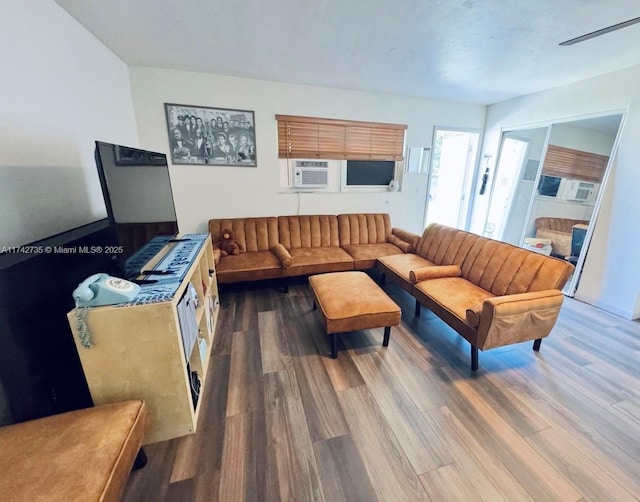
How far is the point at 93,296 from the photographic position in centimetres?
112

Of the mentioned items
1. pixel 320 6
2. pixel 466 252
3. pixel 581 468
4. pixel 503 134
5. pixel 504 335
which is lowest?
pixel 581 468

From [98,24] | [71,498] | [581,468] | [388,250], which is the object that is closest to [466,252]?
[388,250]

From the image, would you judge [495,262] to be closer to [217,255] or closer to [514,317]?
[514,317]

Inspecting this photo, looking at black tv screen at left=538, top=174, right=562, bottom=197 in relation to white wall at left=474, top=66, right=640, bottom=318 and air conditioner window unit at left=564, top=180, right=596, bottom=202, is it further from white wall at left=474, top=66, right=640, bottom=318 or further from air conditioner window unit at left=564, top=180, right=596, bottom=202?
white wall at left=474, top=66, right=640, bottom=318

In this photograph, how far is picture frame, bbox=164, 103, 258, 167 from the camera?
307 centimetres

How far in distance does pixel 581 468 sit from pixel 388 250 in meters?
2.50

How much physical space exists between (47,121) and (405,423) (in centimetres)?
286

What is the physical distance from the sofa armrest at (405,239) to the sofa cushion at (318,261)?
0.84 metres

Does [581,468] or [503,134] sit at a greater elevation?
[503,134]

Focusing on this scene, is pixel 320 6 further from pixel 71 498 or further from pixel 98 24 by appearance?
pixel 71 498

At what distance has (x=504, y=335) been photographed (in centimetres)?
183

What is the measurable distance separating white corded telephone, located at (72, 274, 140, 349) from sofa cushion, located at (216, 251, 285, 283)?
63.0 inches

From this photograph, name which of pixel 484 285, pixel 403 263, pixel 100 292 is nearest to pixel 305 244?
pixel 403 263

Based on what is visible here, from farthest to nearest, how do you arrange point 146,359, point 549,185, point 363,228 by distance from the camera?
point 363,228 → point 549,185 → point 146,359
